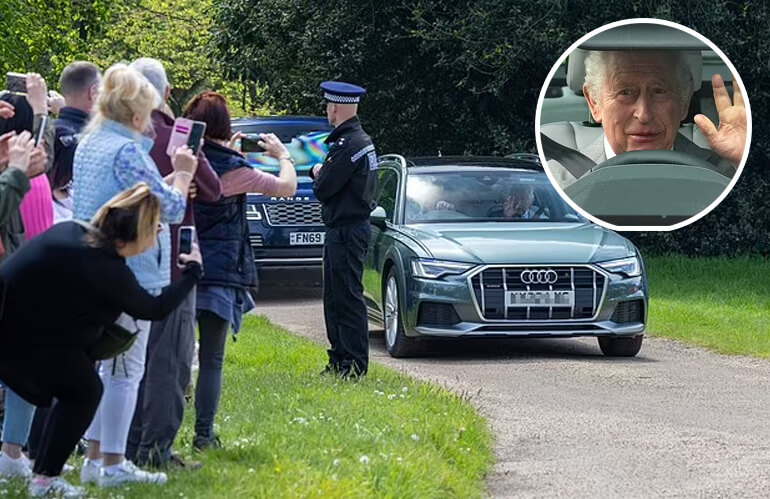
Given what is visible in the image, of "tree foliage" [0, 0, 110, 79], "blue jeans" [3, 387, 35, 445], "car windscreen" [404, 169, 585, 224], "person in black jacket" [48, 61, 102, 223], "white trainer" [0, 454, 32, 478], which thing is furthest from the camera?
"tree foliage" [0, 0, 110, 79]

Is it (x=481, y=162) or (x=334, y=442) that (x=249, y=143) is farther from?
(x=481, y=162)

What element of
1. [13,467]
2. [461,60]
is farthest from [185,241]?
[461,60]

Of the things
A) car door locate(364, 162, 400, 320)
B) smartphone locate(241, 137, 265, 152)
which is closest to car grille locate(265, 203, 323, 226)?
car door locate(364, 162, 400, 320)

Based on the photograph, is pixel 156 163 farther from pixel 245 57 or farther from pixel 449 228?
pixel 245 57

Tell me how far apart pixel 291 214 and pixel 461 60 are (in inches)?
196

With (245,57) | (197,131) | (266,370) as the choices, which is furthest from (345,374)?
(245,57)

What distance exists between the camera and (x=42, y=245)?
6.61m

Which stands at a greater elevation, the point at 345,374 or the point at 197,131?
the point at 197,131

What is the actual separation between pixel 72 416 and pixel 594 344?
8.92 meters

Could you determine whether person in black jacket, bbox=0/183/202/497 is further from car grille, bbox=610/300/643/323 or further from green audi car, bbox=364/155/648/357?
car grille, bbox=610/300/643/323

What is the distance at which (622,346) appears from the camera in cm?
1373

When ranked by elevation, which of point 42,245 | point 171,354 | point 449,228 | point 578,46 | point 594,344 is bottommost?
point 594,344

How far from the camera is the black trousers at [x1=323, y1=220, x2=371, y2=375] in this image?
11.2m

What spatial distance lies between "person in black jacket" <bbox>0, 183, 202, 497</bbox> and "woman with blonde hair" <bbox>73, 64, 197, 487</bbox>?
305 mm
